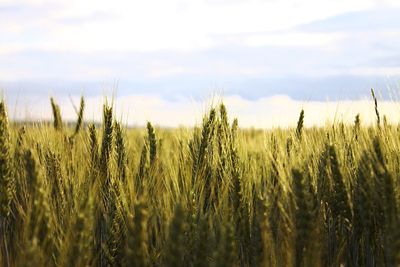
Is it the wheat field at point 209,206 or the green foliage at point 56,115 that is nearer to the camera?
the wheat field at point 209,206

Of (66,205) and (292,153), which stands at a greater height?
(292,153)

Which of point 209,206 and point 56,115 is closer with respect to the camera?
point 209,206

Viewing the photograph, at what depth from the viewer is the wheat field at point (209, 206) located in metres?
2.20

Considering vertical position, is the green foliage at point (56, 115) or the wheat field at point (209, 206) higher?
the green foliage at point (56, 115)

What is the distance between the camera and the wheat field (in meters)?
2.20

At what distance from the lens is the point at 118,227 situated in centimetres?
280

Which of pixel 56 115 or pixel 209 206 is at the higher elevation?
pixel 56 115

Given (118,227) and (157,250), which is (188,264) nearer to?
(157,250)

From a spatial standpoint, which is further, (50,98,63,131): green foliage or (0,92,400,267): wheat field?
(50,98,63,131): green foliage

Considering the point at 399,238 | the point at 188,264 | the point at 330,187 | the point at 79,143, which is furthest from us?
the point at 79,143

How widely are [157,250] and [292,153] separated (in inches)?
35.1

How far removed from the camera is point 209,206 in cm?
314

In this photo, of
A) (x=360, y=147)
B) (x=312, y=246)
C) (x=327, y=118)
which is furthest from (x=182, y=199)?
(x=327, y=118)

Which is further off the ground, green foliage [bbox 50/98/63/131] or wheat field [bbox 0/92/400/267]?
green foliage [bbox 50/98/63/131]
